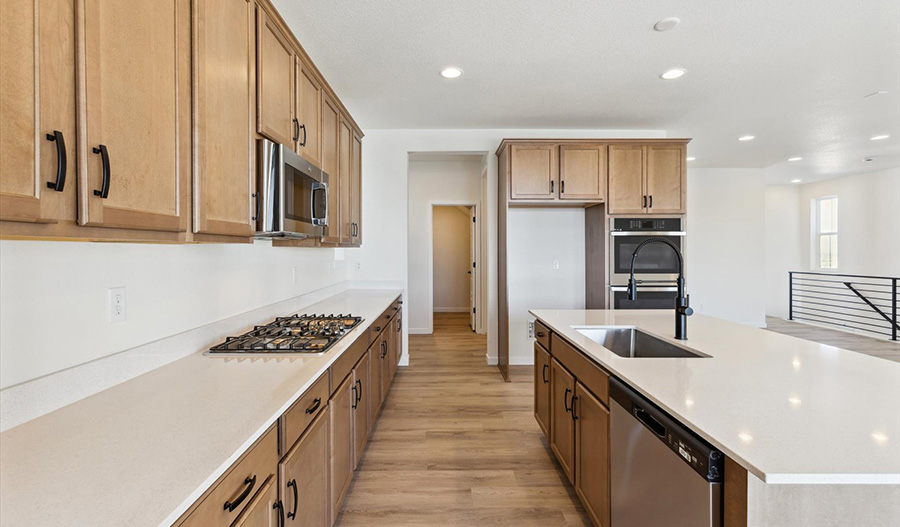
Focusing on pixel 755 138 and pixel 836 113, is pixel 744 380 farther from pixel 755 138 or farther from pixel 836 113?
pixel 755 138

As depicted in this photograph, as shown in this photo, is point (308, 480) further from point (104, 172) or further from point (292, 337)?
point (104, 172)

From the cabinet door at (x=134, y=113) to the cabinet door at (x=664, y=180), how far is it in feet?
12.8

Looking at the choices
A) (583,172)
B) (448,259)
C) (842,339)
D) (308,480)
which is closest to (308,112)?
(308,480)

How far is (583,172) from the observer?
3.95m

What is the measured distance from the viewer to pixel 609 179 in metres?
3.95

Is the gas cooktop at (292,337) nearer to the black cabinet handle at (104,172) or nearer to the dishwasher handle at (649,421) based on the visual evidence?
the black cabinet handle at (104,172)

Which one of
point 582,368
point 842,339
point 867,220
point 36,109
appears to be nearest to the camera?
point 36,109

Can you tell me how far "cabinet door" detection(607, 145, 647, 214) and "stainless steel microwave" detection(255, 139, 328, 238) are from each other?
294 centimetres

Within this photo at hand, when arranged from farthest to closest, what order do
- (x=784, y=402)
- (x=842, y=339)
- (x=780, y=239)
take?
(x=780, y=239)
(x=842, y=339)
(x=784, y=402)

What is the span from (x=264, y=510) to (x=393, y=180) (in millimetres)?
3729

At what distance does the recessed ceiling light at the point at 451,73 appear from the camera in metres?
2.95

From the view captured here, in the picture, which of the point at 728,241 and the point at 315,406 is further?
the point at 728,241

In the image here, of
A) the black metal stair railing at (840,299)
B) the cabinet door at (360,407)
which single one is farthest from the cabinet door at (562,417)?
the black metal stair railing at (840,299)

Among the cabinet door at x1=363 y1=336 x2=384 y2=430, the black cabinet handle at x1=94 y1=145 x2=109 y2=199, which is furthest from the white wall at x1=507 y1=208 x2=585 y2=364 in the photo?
the black cabinet handle at x1=94 y1=145 x2=109 y2=199
